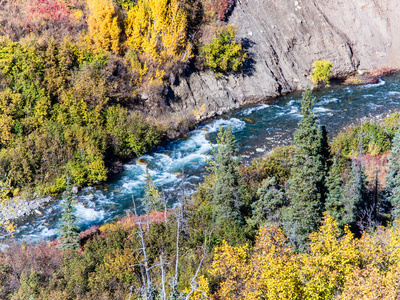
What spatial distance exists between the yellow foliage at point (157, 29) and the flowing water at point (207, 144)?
353 inches

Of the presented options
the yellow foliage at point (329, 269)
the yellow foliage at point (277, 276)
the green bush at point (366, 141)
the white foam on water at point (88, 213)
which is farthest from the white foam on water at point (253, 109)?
the yellow foliage at point (329, 269)

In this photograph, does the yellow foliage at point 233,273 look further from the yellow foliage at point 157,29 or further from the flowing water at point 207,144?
the yellow foliage at point 157,29

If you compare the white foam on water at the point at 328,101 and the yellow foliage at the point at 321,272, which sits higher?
the white foam on water at the point at 328,101

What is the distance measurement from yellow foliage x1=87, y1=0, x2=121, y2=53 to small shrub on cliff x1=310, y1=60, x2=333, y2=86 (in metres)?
25.1

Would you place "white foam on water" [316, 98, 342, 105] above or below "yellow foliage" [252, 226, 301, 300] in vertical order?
above

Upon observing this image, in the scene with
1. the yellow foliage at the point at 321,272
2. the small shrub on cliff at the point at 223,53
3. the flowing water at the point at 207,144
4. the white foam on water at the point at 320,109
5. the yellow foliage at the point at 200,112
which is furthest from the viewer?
the small shrub on cliff at the point at 223,53

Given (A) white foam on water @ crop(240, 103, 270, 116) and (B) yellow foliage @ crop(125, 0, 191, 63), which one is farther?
(A) white foam on water @ crop(240, 103, 270, 116)

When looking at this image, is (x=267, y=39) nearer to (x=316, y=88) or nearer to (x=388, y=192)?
(x=316, y=88)

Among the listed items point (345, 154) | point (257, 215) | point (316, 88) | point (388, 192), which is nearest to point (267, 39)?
point (316, 88)

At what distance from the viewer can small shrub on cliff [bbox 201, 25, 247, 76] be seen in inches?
1570

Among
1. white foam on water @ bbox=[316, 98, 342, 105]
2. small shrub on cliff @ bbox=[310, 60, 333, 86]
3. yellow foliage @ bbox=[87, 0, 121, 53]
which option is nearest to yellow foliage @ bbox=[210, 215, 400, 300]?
yellow foliage @ bbox=[87, 0, 121, 53]

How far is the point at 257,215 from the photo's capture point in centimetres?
1967

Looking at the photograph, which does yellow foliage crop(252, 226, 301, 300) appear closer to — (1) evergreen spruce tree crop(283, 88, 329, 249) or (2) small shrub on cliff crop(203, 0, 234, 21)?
(1) evergreen spruce tree crop(283, 88, 329, 249)

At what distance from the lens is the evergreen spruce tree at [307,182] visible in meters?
18.5
